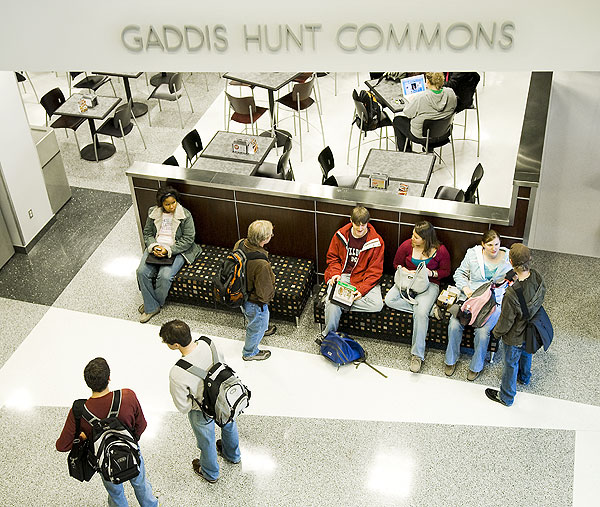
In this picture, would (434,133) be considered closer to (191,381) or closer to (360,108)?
(360,108)

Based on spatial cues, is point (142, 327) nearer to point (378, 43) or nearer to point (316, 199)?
point (316, 199)

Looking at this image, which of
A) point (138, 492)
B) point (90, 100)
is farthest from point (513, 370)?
point (90, 100)

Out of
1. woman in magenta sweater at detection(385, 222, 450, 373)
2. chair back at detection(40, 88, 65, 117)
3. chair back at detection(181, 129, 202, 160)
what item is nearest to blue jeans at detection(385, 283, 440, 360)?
woman in magenta sweater at detection(385, 222, 450, 373)

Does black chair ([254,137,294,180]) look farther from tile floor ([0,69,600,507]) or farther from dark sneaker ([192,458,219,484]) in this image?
dark sneaker ([192,458,219,484])

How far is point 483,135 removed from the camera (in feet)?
32.1

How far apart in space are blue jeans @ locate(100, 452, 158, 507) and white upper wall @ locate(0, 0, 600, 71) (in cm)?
275

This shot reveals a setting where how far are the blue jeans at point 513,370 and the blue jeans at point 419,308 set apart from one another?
2.51 ft

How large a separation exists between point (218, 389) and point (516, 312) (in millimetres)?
2319

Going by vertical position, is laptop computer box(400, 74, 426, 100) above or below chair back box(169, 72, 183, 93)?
above

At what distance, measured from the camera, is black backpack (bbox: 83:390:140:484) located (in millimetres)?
4688

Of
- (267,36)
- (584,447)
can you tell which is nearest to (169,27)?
(267,36)

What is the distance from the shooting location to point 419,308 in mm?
6527

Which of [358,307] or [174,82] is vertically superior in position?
[174,82]

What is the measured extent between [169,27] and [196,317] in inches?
168
